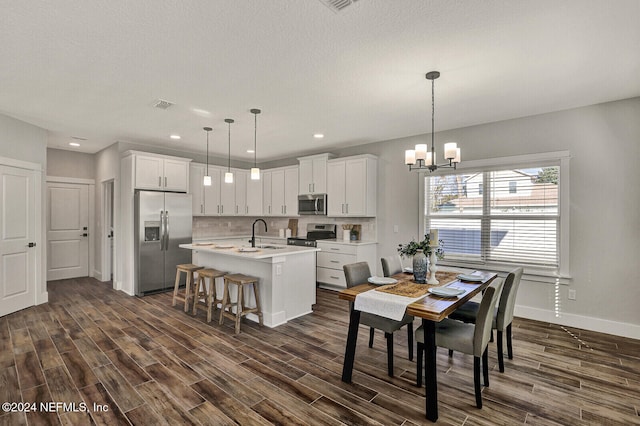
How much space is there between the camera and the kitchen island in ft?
12.7

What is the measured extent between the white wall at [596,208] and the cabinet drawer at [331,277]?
264 centimetres

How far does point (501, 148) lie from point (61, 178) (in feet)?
25.7

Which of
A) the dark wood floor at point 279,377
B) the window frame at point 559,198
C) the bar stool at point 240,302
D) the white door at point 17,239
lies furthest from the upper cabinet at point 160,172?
the window frame at point 559,198

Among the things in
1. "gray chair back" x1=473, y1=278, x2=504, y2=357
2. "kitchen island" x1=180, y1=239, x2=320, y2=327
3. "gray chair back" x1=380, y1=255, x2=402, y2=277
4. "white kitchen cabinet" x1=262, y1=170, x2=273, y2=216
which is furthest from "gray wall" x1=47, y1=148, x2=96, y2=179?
"gray chair back" x1=473, y1=278, x2=504, y2=357

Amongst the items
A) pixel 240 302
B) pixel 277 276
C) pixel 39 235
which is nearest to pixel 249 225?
pixel 39 235

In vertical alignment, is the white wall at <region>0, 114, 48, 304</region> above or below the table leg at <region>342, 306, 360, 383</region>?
above

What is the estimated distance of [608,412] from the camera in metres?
2.23

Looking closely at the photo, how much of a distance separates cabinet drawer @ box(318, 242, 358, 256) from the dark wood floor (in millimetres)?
1621

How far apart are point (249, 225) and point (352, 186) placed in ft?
10.7

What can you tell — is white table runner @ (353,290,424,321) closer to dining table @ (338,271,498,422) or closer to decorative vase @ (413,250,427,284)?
dining table @ (338,271,498,422)

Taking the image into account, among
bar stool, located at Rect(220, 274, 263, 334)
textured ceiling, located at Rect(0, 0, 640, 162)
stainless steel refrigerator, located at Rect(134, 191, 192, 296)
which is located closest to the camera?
textured ceiling, located at Rect(0, 0, 640, 162)

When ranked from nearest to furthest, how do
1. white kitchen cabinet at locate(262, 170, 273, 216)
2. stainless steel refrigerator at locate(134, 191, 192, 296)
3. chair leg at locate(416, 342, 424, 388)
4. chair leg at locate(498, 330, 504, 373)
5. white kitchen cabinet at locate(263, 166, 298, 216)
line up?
chair leg at locate(416, 342, 424, 388), chair leg at locate(498, 330, 504, 373), stainless steel refrigerator at locate(134, 191, 192, 296), white kitchen cabinet at locate(263, 166, 298, 216), white kitchen cabinet at locate(262, 170, 273, 216)

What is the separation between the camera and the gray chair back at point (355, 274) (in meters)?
2.98

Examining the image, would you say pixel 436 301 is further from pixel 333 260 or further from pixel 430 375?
pixel 333 260
